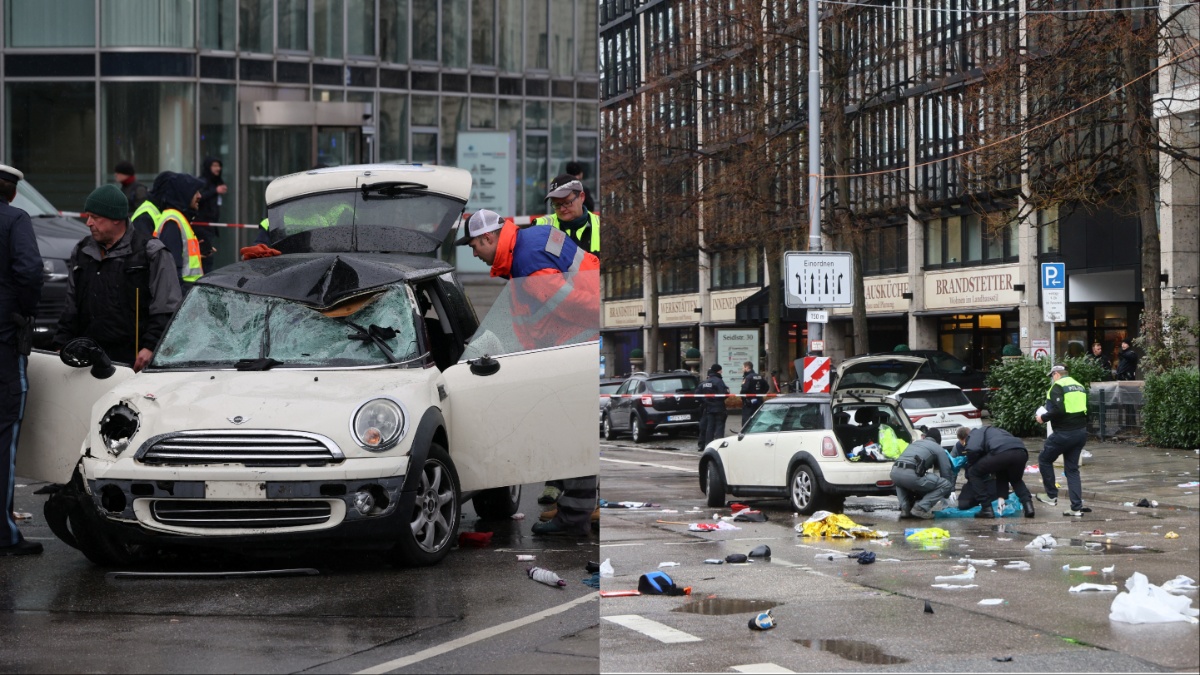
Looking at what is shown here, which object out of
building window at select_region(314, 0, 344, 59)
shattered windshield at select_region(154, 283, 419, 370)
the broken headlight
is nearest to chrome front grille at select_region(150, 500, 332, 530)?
the broken headlight

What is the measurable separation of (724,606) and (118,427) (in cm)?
358

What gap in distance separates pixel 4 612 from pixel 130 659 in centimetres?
120

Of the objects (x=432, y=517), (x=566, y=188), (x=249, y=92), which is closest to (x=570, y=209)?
(x=566, y=188)

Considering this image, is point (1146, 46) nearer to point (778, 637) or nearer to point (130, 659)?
point (778, 637)

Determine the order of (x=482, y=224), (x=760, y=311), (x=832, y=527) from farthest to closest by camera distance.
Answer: (x=482, y=224)
(x=832, y=527)
(x=760, y=311)

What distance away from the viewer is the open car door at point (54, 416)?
288 inches

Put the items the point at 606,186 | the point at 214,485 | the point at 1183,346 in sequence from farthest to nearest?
1. the point at 214,485
2. the point at 606,186
3. the point at 1183,346

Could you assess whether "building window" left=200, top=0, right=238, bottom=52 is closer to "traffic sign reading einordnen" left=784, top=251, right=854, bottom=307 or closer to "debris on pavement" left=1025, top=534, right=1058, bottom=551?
"traffic sign reading einordnen" left=784, top=251, right=854, bottom=307

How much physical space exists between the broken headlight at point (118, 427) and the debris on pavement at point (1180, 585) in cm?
446

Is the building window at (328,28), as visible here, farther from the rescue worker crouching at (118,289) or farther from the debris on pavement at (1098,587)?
the debris on pavement at (1098,587)

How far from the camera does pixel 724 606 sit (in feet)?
12.3

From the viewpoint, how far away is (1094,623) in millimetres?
3143

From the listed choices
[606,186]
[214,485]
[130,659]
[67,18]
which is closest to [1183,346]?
[606,186]

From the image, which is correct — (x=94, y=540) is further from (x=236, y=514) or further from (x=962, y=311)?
(x=962, y=311)
